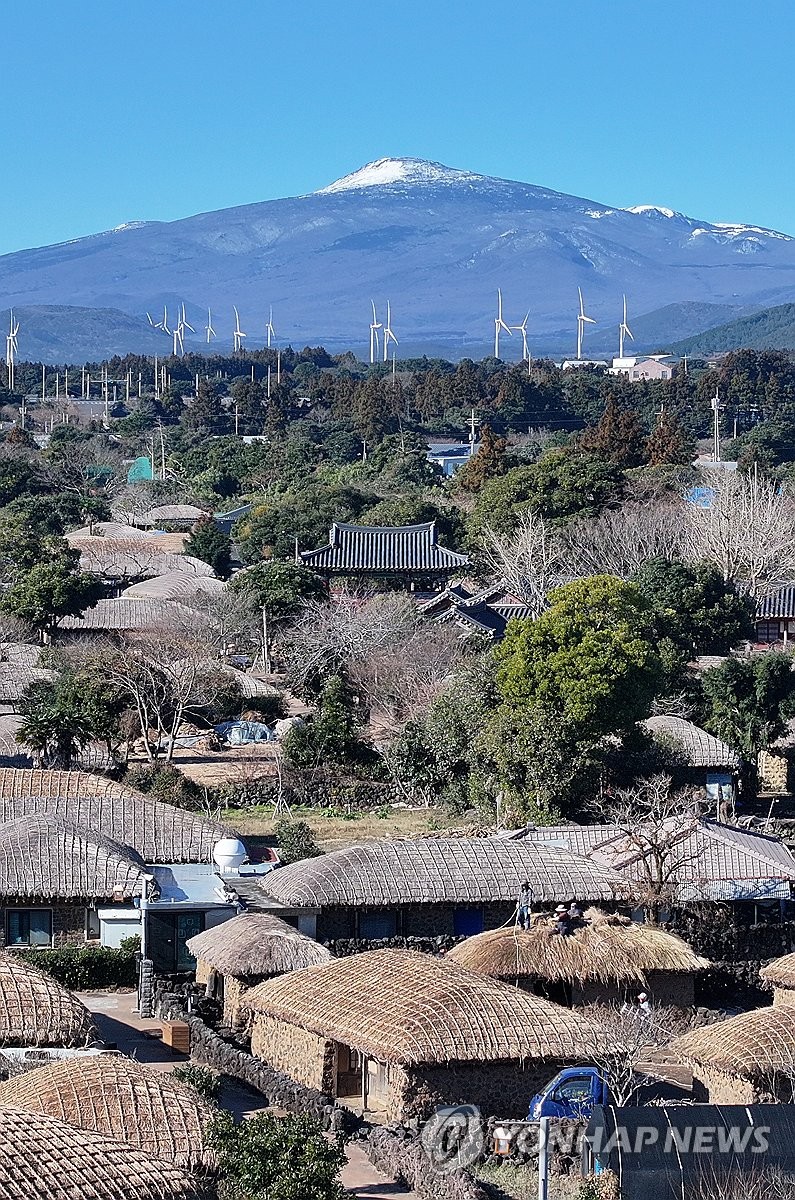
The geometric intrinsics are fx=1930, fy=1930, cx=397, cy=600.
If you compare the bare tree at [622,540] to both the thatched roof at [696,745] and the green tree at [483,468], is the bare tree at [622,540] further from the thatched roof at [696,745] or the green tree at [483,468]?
the thatched roof at [696,745]

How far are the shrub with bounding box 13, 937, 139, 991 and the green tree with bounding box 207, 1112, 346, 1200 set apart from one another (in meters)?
8.46

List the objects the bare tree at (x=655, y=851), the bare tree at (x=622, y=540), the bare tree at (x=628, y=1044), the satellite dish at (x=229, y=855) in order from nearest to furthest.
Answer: the bare tree at (x=628, y=1044) < the bare tree at (x=655, y=851) < the satellite dish at (x=229, y=855) < the bare tree at (x=622, y=540)

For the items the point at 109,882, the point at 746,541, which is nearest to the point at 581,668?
the point at 109,882

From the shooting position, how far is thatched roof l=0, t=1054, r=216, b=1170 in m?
14.9

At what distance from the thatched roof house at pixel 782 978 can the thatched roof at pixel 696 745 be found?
1146cm

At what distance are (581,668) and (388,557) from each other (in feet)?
69.8

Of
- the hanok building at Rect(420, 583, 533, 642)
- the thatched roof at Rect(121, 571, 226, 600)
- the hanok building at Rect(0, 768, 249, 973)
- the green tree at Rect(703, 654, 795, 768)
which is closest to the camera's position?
the hanok building at Rect(0, 768, 249, 973)

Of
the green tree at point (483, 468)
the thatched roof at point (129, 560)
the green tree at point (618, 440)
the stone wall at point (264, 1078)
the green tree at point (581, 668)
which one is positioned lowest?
the stone wall at point (264, 1078)

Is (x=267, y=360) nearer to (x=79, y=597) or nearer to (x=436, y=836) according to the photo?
(x=79, y=597)

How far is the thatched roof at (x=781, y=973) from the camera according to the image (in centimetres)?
2244

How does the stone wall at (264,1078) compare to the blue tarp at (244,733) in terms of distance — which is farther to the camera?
the blue tarp at (244,733)

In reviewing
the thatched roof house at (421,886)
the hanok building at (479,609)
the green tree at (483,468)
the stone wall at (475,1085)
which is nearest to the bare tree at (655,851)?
the thatched roof house at (421,886)

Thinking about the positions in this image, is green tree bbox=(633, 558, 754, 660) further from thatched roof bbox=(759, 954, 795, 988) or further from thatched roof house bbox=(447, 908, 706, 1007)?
thatched roof house bbox=(447, 908, 706, 1007)

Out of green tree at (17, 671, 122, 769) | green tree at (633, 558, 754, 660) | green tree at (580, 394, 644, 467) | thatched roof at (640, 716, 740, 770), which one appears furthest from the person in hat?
green tree at (580, 394, 644, 467)
